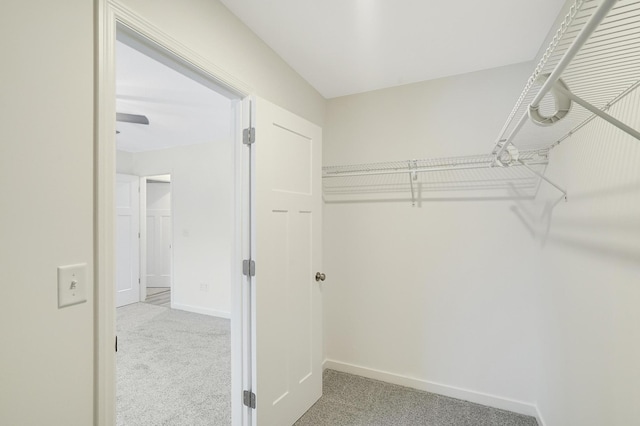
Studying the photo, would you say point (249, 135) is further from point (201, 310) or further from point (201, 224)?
point (201, 310)

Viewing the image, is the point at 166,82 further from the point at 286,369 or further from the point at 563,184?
the point at 563,184

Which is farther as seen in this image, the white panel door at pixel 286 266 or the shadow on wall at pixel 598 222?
the white panel door at pixel 286 266

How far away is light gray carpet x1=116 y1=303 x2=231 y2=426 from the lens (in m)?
2.05

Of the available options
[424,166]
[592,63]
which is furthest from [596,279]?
[424,166]

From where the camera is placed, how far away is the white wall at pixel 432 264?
2068 mm

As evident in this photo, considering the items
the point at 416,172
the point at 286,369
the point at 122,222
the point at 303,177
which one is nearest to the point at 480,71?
the point at 416,172

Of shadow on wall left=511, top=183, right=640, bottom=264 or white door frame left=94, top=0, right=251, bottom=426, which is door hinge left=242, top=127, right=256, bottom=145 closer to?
white door frame left=94, top=0, right=251, bottom=426

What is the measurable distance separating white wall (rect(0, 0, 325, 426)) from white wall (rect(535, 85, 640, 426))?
1.76 metres

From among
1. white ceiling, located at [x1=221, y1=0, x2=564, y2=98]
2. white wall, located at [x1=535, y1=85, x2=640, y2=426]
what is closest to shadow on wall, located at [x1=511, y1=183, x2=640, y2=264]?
white wall, located at [x1=535, y1=85, x2=640, y2=426]

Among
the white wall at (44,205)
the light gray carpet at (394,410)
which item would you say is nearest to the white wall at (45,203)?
the white wall at (44,205)

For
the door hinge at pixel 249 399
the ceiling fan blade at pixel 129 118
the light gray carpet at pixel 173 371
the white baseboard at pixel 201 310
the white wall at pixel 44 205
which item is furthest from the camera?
the white baseboard at pixel 201 310

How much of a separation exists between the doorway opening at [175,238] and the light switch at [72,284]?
799mm

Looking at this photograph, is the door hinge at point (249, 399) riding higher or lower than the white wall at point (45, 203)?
lower

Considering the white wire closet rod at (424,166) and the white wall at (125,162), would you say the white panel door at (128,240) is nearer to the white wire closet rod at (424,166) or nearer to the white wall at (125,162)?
the white wall at (125,162)
